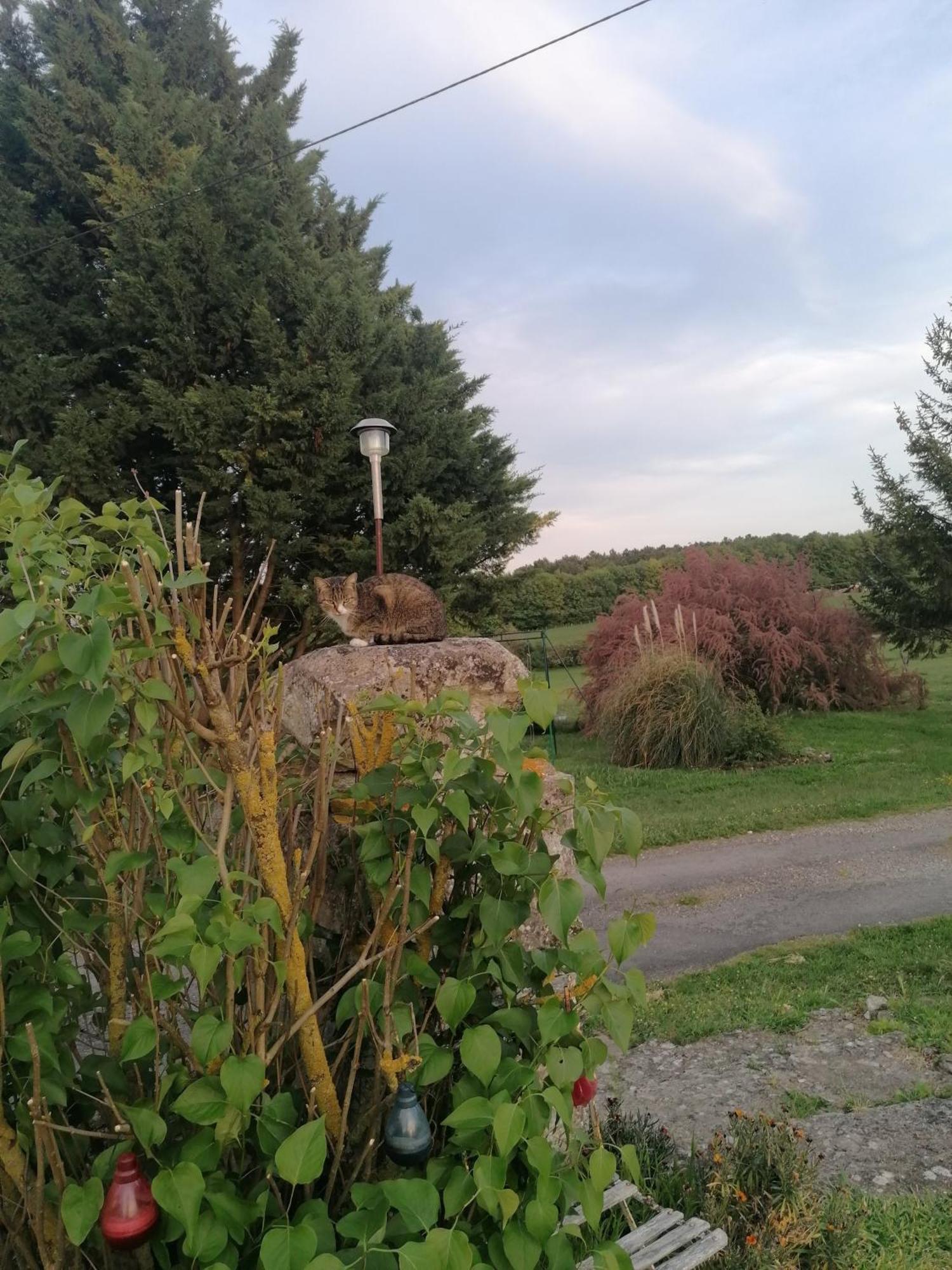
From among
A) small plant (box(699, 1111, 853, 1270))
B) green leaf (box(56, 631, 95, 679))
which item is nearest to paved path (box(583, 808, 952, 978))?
small plant (box(699, 1111, 853, 1270))

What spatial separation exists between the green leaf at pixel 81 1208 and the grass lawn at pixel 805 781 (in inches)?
239

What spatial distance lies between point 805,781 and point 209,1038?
8.46 meters

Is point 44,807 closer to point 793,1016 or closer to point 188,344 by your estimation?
Answer: point 793,1016

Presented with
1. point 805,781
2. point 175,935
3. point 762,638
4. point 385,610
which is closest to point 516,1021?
point 175,935

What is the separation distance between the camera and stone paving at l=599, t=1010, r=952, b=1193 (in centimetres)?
252

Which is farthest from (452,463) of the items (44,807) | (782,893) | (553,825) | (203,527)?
(44,807)

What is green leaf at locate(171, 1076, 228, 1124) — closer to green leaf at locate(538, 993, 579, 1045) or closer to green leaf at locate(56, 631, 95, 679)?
green leaf at locate(538, 993, 579, 1045)

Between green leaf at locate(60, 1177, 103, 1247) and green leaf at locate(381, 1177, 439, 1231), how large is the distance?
1.12 feet

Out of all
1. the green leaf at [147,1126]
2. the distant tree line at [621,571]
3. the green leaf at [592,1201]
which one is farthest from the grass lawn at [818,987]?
the distant tree line at [621,571]

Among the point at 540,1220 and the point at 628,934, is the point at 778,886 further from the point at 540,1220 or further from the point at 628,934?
the point at 540,1220

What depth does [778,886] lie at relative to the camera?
217 inches

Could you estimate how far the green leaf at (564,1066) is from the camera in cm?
112

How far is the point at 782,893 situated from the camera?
537 cm

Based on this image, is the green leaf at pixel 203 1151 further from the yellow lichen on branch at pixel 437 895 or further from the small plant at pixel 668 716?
the small plant at pixel 668 716
